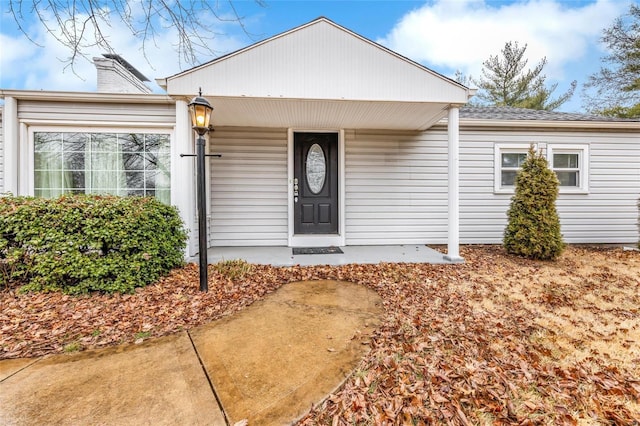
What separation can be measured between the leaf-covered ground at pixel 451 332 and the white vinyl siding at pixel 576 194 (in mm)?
1870

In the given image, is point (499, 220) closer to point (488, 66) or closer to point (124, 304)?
point (124, 304)

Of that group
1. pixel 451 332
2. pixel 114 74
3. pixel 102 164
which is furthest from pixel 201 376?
pixel 114 74

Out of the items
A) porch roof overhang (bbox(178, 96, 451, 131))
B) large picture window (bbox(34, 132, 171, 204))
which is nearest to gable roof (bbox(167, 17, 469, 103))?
porch roof overhang (bbox(178, 96, 451, 131))

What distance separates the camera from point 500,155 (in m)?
5.92

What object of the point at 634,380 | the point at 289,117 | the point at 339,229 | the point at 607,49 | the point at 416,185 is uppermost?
the point at 607,49

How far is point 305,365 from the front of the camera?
1896 millimetres

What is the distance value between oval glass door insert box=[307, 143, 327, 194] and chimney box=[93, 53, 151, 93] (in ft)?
12.5

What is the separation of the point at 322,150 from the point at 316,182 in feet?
2.13

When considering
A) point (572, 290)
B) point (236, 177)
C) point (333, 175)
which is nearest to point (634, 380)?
point (572, 290)

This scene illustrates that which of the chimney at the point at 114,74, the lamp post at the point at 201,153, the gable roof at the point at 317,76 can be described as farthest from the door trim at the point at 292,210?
the chimney at the point at 114,74

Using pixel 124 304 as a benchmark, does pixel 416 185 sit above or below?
above

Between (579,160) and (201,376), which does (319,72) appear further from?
(579,160)

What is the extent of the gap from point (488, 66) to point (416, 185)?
13.5 meters

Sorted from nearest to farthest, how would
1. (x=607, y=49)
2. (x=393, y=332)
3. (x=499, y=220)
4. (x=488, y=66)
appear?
1. (x=393, y=332)
2. (x=499, y=220)
3. (x=607, y=49)
4. (x=488, y=66)
